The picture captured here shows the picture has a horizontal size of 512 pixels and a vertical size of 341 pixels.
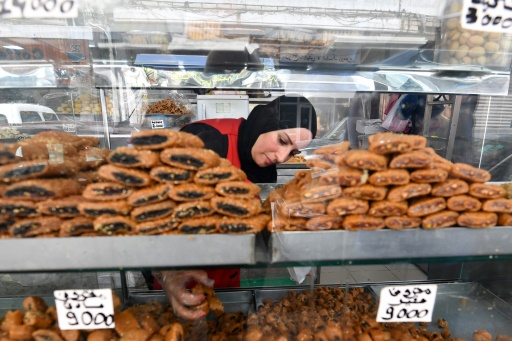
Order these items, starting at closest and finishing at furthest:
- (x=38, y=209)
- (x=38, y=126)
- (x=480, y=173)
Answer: (x=38, y=209) < (x=480, y=173) < (x=38, y=126)

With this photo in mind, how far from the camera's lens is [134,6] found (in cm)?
173

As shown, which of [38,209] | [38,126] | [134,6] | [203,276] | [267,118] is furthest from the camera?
[38,126]

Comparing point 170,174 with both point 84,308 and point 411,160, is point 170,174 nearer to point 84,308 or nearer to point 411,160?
point 84,308

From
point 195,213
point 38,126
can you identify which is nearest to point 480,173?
point 195,213

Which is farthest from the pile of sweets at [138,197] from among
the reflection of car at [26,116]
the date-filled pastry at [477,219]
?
the reflection of car at [26,116]

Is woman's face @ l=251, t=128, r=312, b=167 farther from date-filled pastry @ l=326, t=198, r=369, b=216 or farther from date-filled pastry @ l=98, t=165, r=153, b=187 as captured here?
date-filled pastry @ l=98, t=165, r=153, b=187

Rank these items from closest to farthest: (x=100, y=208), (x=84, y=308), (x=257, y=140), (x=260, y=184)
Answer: (x=100, y=208) → (x=84, y=308) → (x=260, y=184) → (x=257, y=140)

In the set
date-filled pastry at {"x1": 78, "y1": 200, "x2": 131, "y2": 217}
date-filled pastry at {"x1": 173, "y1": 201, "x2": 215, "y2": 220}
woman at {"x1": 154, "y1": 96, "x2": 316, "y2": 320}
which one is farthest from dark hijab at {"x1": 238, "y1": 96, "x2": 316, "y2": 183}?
date-filled pastry at {"x1": 78, "y1": 200, "x2": 131, "y2": 217}

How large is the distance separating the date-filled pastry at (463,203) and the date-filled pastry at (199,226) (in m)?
0.90

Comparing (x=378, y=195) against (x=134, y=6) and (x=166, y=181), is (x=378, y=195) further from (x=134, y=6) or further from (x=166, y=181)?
(x=134, y=6)

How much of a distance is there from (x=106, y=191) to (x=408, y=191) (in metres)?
1.11

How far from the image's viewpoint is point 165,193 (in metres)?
1.08

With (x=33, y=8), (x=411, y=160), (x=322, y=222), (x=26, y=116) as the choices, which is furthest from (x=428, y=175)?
(x=26, y=116)

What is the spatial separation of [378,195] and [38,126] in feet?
9.72
